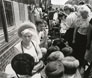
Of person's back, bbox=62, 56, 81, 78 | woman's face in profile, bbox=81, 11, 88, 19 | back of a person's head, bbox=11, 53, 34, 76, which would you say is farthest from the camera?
woman's face in profile, bbox=81, 11, 88, 19

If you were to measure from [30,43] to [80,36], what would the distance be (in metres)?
1.55

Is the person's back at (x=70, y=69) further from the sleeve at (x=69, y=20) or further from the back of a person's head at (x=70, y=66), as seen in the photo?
the sleeve at (x=69, y=20)

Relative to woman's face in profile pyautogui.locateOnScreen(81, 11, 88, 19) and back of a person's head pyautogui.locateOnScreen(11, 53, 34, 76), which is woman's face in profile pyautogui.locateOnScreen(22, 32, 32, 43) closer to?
back of a person's head pyautogui.locateOnScreen(11, 53, 34, 76)

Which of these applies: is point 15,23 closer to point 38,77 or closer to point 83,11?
point 83,11

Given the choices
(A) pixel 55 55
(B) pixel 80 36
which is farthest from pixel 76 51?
(A) pixel 55 55

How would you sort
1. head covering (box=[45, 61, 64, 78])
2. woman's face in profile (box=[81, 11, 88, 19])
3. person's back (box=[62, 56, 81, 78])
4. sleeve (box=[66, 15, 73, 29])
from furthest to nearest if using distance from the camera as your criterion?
Result: sleeve (box=[66, 15, 73, 29]) → woman's face in profile (box=[81, 11, 88, 19]) → person's back (box=[62, 56, 81, 78]) → head covering (box=[45, 61, 64, 78])

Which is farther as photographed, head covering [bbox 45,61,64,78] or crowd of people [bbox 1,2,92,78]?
head covering [bbox 45,61,64,78]

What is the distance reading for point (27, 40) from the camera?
72.2 inches

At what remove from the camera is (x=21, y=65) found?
130cm

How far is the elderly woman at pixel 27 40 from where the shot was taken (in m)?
1.80

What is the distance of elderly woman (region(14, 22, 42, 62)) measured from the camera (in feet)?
5.92

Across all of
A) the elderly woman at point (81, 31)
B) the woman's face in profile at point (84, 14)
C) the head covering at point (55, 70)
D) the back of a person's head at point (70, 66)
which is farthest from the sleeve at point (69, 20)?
the head covering at point (55, 70)

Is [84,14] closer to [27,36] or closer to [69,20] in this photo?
[69,20]

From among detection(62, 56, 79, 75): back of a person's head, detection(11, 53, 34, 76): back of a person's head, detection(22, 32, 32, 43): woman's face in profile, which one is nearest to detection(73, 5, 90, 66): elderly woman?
detection(62, 56, 79, 75): back of a person's head
